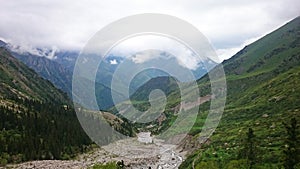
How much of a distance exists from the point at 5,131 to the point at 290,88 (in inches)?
4628

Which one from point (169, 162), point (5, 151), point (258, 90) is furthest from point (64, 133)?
point (258, 90)

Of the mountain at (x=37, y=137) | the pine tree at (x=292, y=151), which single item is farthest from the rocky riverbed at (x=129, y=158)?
the pine tree at (x=292, y=151)

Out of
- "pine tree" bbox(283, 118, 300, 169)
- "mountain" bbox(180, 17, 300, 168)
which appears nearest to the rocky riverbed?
"mountain" bbox(180, 17, 300, 168)

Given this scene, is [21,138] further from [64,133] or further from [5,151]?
[64,133]

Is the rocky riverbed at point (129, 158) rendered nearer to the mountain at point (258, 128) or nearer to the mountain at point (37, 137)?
the mountain at point (37, 137)

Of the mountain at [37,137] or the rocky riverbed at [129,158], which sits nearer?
the rocky riverbed at [129,158]

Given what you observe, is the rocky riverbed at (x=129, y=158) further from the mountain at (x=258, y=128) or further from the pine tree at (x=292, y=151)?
the pine tree at (x=292, y=151)

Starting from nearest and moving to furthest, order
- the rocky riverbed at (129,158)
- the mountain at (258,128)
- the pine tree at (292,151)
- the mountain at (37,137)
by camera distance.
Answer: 1. the pine tree at (292,151)
2. the mountain at (258,128)
3. the rocky riverbed at (129,158)
4. the mountain at (37,137)

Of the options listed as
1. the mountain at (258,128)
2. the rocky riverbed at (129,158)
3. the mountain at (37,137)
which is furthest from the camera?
the mountain at (37,137)

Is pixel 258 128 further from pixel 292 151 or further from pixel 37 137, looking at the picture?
pixel 37 137

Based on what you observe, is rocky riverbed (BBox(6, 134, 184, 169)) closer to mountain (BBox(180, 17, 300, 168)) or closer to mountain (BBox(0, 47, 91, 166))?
mountain (BBox(0, 47, 91, 166))

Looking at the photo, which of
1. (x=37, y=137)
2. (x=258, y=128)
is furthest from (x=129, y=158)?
(x=258, y=128)

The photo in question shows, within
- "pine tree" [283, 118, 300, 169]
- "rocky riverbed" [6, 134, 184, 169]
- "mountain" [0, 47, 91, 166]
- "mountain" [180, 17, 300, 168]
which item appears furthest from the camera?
"mountain" [0, 47, 91, 166]

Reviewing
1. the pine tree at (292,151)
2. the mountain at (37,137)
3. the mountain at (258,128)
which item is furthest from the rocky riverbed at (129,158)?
the pine tree at (292,151)
